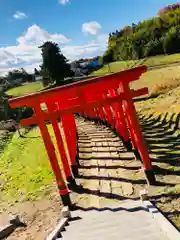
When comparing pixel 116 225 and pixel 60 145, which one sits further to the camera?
pixel 60 145

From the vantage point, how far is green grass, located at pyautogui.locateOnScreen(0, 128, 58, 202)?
12.6m

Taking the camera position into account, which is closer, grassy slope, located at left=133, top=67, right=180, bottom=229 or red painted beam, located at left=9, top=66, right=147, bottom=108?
grassy slope, located at left=133, top=67, right=180, bottom=229

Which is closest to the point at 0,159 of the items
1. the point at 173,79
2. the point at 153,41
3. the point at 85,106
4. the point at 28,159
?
the point at 28,159

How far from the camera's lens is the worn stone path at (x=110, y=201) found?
7.18m

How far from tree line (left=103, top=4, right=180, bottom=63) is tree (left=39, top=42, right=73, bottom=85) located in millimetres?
15679

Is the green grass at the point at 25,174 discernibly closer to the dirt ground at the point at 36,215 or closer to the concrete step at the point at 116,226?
the dirt ground at the point at 36,215

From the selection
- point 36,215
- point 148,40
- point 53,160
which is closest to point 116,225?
point 53,160

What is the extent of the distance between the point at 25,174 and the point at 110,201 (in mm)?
6739

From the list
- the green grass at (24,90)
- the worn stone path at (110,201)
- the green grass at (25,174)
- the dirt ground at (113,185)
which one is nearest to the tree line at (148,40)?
the green grass at (24,90)

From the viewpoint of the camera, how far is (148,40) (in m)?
56.6

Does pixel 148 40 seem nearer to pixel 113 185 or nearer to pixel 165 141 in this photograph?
pixel 165 141

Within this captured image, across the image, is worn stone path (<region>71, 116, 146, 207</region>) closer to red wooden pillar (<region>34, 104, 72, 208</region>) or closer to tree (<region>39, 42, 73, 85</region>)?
red wooden pillar (<region>34, 104, 72, 208</region>)

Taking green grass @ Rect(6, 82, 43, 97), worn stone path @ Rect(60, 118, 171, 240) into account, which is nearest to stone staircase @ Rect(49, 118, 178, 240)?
worn stone path @ Rect(60, 118, 171, 240)

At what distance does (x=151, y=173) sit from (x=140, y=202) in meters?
1.42
